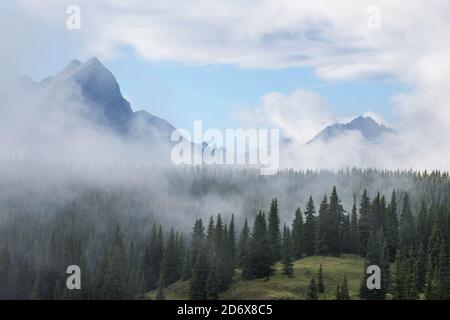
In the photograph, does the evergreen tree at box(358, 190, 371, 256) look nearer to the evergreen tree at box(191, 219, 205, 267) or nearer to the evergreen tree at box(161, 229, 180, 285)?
the evergreen tree at box(191, 219, 205, 267)

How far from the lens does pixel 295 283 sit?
5236 inches

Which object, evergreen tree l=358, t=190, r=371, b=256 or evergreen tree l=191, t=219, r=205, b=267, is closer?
evergreen tree l=191, t=219, r=205, b=267

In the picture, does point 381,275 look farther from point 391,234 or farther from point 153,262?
point 153,262

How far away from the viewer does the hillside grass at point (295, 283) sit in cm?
12769

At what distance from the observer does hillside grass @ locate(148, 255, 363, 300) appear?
12769 cm

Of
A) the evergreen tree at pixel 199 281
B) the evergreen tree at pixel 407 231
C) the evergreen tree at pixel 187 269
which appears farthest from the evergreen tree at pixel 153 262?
the evergreen tree at pixel 407 231

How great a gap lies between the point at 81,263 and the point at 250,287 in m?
57.1

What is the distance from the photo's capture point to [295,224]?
587ft

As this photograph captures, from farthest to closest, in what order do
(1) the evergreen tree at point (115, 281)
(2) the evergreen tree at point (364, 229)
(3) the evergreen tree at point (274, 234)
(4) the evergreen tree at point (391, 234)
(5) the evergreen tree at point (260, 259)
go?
(2) the evergreen tree at point (364, 229) < (4) the evergreen tree at point (391, 234) < (3) the evergreen tree at point (274, 234) < (5) the evergreen tree at point (260, 259) < (1) the evergreen tree at point (115, 281)

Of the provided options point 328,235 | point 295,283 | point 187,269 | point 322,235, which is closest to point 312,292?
point 295,283

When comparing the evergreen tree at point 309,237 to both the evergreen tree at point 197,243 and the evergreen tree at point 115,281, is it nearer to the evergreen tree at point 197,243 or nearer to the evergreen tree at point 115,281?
the evergreen tree at point 197,243

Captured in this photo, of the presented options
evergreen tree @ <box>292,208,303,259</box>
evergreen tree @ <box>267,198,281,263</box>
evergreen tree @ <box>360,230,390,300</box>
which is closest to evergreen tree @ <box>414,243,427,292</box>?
evergreen tree @ <box>360,230,390,300</box>
